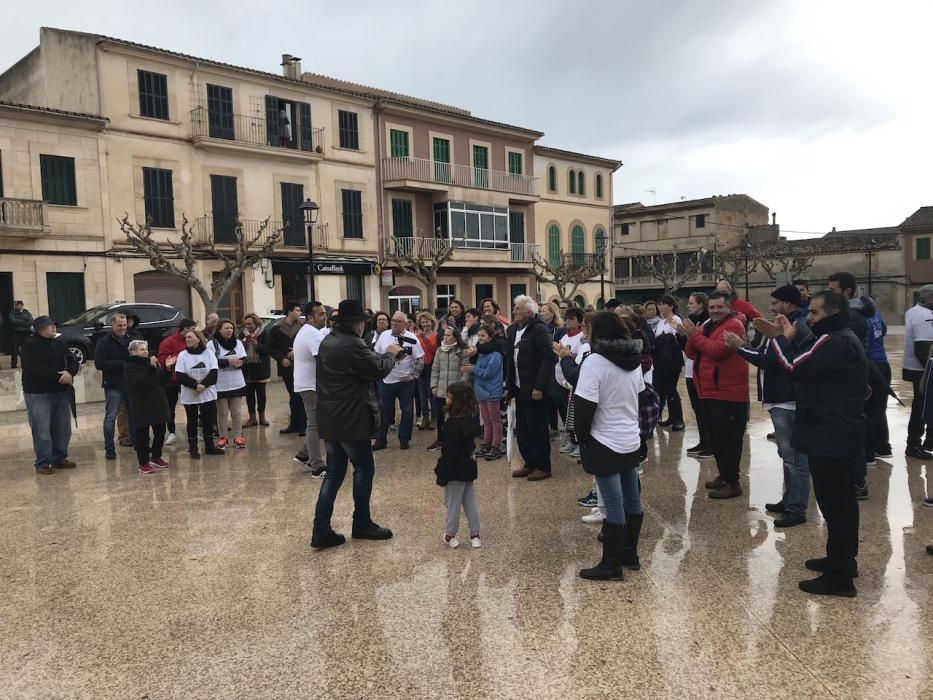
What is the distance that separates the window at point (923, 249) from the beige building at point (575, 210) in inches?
935

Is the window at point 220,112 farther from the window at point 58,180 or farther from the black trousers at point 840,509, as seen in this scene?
the black trousers at point 840,509

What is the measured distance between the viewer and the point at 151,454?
7914mm

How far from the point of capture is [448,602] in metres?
3.96

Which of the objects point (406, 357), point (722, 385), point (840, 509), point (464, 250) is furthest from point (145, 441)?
point (464, 250)

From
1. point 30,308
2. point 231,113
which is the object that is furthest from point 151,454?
point 231,113

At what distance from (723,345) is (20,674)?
515 cm

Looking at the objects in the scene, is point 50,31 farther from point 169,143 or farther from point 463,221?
point 463,221

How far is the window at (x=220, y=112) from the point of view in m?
22.7

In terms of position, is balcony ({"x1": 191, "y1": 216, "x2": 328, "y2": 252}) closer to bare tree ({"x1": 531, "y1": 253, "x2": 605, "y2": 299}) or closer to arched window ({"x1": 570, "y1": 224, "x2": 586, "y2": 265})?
bare tree ({"x1": 531, "y1": 253, "x2": 605, "y2": 299})

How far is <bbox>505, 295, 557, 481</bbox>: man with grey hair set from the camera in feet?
21.4

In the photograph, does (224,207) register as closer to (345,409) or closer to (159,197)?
(159,197)

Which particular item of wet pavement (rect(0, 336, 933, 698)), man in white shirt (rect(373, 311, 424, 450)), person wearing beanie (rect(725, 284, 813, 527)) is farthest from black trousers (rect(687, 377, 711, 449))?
man in white shirt (rect(373, 311, 424, 450))

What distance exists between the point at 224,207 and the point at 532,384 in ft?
63.5

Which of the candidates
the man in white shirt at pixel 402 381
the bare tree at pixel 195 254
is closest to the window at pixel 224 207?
the bare tree at pixel 195 254
